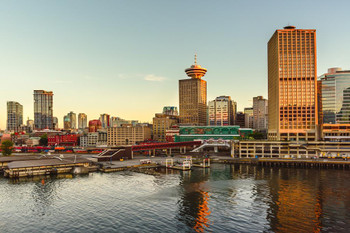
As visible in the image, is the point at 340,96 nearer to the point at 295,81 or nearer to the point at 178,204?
the point at 295,81

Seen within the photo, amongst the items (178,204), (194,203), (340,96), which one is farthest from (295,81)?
(178,204)

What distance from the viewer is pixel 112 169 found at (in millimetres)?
124000

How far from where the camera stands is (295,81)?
18550 cm

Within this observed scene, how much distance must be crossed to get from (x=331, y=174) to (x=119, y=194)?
87038 mm

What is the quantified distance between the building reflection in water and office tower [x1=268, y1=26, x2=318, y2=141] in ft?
333

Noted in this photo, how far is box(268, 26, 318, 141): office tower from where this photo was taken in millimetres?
182750

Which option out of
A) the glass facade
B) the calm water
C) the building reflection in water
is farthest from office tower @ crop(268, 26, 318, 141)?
the building reflection in water

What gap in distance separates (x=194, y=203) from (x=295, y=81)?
475ft

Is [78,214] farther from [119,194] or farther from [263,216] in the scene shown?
[263,216]

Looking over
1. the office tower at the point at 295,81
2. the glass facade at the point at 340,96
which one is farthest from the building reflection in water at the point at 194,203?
the glass facade at the point at 340,96

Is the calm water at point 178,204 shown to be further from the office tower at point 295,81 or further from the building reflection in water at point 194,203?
the office tower at point 295,81

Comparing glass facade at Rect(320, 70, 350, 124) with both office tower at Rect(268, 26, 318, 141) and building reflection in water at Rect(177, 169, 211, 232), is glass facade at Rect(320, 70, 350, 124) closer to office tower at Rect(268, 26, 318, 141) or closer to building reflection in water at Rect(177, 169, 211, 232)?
office tower at Rect(268, 26, 318, 141)

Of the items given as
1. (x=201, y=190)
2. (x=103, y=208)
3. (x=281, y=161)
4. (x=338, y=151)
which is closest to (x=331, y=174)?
(x=281, y=161)

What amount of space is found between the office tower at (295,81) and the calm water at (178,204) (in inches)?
3183
